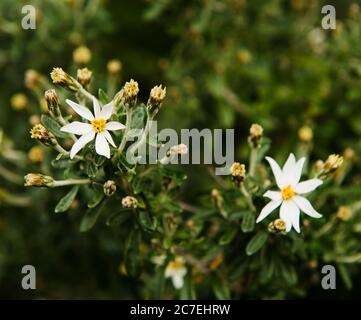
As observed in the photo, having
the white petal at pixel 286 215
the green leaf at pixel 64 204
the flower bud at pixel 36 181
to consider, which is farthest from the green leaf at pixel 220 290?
the flower bud at pixel 36 181

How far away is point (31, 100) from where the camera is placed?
4340 mm

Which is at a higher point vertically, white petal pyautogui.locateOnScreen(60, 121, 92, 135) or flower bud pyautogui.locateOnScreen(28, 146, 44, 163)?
flower bud pyautogui.locateOnScreen(28, 146, 44, 163)

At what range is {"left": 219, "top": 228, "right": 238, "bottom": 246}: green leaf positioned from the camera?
3145 millimetres

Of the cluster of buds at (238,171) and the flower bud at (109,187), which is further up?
the cluster of buds at (238,171)

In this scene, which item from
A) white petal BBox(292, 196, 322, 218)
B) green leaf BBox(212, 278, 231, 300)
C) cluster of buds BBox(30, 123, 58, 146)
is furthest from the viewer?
green leaf BBox(212, 278, 231, 300)

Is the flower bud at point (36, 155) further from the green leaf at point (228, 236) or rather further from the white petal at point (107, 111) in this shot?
the green leaf at point (228, 236)

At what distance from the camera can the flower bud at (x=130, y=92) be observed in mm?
2615

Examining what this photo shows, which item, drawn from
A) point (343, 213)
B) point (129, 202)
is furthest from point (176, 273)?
point (343, 213)

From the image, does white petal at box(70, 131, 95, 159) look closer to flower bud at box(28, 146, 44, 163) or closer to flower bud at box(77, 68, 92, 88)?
flower bud at box(77, 68, 92, 88)

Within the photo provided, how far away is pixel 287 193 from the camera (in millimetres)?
2818

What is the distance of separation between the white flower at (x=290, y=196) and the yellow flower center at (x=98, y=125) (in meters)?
0.75

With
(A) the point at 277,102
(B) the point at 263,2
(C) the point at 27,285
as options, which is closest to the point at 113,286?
(C) the point at 27,285

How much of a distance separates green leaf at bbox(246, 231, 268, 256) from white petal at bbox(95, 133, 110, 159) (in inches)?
35.5

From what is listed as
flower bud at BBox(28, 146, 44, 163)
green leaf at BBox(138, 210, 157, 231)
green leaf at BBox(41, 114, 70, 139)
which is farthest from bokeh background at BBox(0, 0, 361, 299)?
green leaf at BBox(41, 114, 70, 139)
